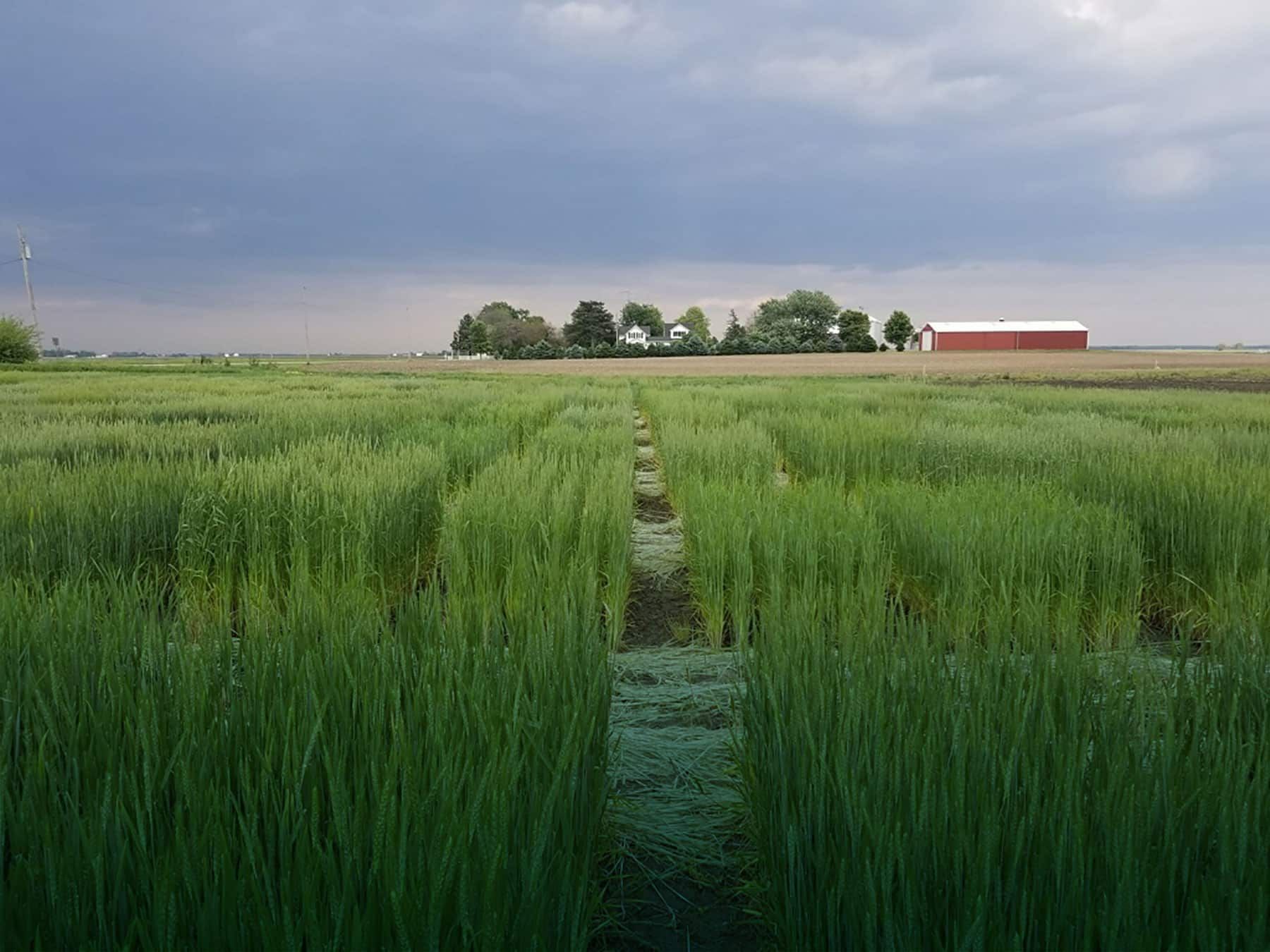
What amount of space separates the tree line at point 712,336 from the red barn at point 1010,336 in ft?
11.5

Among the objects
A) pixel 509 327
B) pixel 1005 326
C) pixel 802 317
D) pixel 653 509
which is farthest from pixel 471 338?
pixel 653 509

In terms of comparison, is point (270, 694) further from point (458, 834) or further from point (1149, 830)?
point (1149, 830)

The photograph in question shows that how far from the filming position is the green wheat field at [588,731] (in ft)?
2.93

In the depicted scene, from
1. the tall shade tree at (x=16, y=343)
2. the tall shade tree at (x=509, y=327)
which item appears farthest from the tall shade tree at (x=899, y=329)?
the tall shade tree at (x=16, y=343)

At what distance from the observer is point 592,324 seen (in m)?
69.0

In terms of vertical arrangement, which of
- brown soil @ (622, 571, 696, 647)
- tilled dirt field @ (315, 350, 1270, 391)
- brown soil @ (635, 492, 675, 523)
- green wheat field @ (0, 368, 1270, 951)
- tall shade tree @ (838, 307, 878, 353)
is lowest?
brown soil @ (622, 571, 696, 647)

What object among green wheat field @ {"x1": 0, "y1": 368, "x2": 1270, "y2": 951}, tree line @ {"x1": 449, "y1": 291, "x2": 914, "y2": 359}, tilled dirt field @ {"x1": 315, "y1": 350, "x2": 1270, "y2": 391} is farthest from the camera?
tree line @ {"x1": 449, "y1": 291, "x2": 914, "y2": 359}

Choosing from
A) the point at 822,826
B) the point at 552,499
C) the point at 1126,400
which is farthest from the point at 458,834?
the point at 1126,400

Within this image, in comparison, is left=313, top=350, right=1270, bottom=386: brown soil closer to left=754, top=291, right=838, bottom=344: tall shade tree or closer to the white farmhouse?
left=754, top=291, right=838, bottom=344: tall shade tree

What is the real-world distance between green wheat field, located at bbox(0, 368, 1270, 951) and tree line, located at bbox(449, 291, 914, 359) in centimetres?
5091

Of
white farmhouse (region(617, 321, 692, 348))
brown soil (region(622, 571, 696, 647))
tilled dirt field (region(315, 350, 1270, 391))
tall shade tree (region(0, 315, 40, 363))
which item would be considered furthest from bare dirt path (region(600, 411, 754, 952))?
white farmhouse (region(617, 321, 692, 348))

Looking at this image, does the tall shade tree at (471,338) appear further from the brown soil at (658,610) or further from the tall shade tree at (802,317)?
the brown soil at (658,610)

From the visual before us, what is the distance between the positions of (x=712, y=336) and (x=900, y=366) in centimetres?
3920

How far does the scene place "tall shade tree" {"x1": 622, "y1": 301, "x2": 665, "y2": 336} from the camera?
295ft
